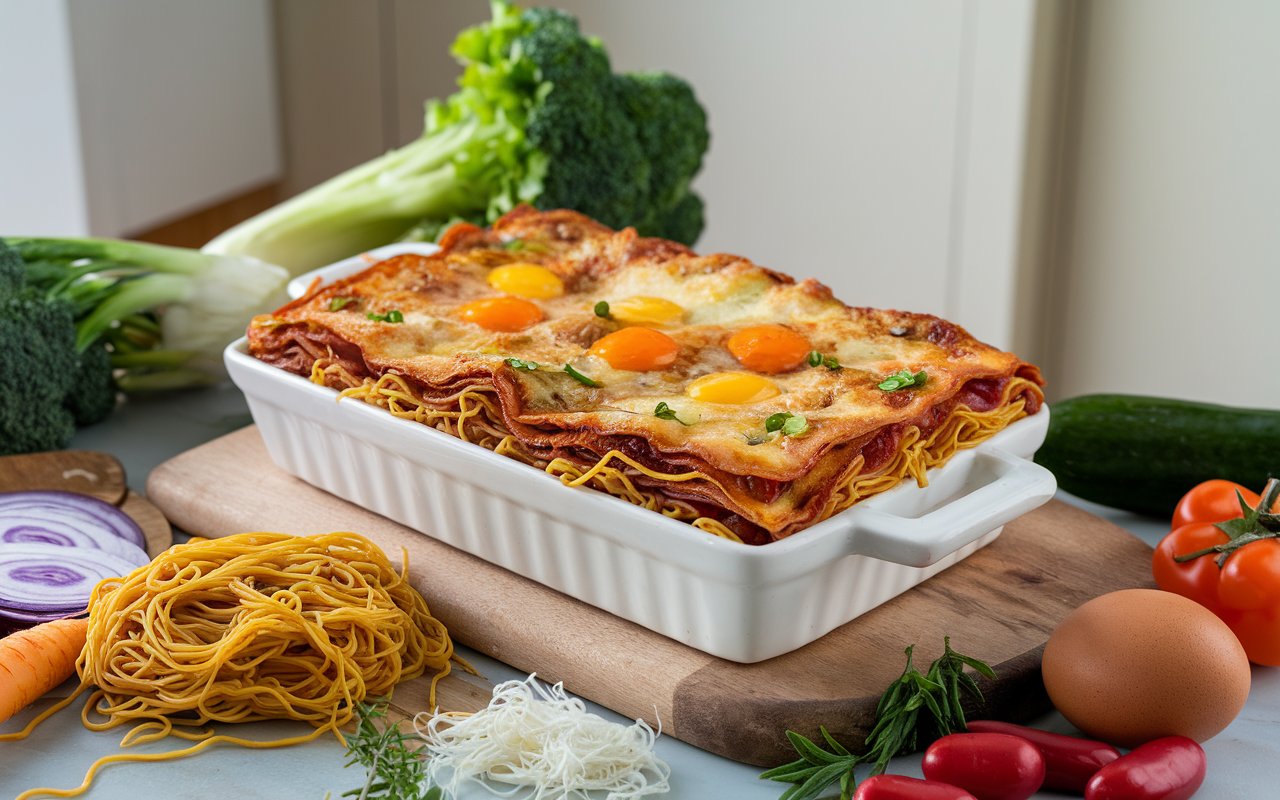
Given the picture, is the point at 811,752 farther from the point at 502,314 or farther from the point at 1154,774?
the point at 502,314

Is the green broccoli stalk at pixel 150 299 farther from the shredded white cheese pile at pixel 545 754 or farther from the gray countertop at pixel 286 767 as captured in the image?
the shredded white cheese pile at pixel 545 754

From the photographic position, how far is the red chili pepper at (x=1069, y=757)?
5.78 ft

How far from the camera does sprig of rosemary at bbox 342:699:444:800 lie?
67.3 inches

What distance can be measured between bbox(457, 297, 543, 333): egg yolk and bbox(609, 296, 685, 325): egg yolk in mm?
146

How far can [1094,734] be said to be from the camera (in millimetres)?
1842

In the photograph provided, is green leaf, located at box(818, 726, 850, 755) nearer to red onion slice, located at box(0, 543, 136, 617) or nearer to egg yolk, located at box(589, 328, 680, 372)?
egg yolk, located at box(589, 328, 680, 372)

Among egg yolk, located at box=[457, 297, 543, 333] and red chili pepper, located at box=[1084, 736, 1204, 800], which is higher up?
egg yolk, located at box=[457, 297, 543, 333]

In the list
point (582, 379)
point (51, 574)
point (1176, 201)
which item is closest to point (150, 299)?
point (51, 574)

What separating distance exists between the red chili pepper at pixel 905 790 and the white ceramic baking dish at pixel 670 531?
0.31 meters

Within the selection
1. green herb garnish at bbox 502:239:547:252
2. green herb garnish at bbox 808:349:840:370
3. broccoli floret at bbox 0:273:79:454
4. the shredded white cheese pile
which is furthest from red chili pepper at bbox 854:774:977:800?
broccoli floret at bbox 0:273:79:454

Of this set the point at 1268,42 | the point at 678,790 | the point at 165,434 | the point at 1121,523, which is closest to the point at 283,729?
the point at 678,790

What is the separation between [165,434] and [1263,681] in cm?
223

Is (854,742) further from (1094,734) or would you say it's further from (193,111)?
(193,111)

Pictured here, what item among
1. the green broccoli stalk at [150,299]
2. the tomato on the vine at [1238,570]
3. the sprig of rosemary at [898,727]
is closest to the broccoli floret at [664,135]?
the green broccoli stalk at [150,299]
